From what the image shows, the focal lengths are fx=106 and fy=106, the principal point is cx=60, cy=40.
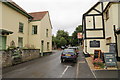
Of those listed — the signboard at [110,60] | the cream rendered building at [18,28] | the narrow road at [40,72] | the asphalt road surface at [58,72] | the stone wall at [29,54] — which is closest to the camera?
the asphalt road surface at [58,72]

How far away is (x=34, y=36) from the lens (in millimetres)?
19047

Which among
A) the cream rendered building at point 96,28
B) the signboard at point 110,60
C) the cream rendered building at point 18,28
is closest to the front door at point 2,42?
the cream rendered building at point 18,28

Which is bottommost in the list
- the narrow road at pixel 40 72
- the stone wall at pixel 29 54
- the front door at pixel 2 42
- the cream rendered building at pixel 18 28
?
the narrow road at pixel 40 72

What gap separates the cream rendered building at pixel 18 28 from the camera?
12.8 metres

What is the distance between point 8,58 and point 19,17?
7796 millimetres

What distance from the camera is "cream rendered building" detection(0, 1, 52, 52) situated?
12766 millimetres

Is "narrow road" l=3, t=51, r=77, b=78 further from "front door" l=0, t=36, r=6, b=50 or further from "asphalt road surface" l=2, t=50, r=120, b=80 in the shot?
"front door" l=0, t=36, r=6, b=50

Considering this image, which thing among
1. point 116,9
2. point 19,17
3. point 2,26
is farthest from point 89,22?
point 2,26

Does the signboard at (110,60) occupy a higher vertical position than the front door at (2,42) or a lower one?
lower

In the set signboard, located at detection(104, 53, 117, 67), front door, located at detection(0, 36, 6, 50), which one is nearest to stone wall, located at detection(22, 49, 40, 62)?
front door, located at detection(0, 36, 6, 50)

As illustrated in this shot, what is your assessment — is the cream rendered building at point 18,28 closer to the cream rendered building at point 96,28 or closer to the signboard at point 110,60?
the cream rendered building at point 96,28

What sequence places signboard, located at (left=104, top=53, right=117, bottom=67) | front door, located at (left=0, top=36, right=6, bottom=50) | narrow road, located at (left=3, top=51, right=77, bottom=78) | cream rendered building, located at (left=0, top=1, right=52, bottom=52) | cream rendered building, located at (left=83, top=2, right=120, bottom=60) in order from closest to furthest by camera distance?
narrow road, located at (left=3, top=51, right=77, bottom=78), signboard, located at (left=104, top=53, right=117, bottom=67), front door, located at (left=0, top=36, right=6, bottom=50), cream rendered building, located at (left=0, top=1, right=52, bottom=52), cream rendered building, located at (left=83, top=2, right=120, bottom=60)

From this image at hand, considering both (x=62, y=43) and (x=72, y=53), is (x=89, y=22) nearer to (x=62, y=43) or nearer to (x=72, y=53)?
(x=72, y=53)

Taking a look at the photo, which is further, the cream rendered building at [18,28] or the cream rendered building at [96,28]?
the cream rendered building at [96,28]
